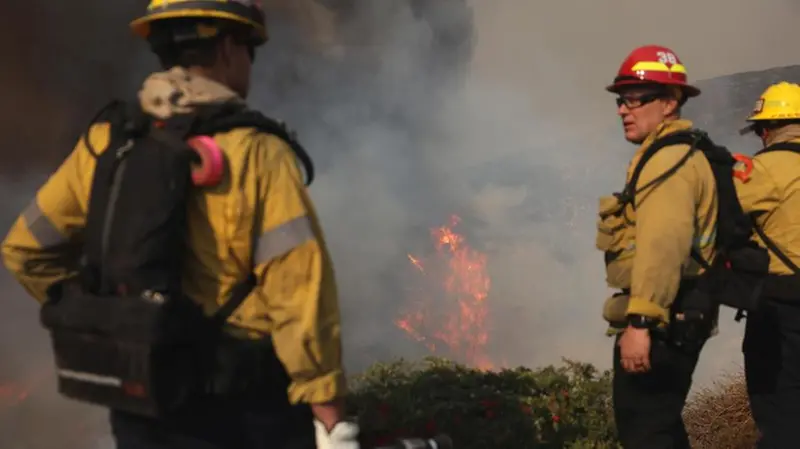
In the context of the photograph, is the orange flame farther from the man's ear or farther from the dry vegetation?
the man's ear

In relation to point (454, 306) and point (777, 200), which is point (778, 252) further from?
point (454, 306)

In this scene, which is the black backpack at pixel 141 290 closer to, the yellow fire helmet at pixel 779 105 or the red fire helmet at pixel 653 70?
the red fire helmet at pixel 653 70

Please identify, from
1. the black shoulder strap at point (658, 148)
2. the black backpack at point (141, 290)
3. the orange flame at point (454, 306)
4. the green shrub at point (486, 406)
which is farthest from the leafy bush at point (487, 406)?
the orange flame at point (454, 306)

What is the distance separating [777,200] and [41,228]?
2817mm

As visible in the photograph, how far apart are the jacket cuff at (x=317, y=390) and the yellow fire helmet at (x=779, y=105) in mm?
2832

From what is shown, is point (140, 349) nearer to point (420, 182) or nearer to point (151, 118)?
point (151, 118)

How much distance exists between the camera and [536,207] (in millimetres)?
8539

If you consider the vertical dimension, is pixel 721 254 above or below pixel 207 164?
below

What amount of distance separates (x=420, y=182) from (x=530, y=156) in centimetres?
139

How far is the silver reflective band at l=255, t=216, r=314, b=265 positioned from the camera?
170cm

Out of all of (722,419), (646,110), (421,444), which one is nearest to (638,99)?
(646,110)

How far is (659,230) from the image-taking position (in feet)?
8.82

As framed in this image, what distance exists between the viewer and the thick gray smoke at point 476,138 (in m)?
7.45

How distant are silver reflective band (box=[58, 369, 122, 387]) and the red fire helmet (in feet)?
7.11
